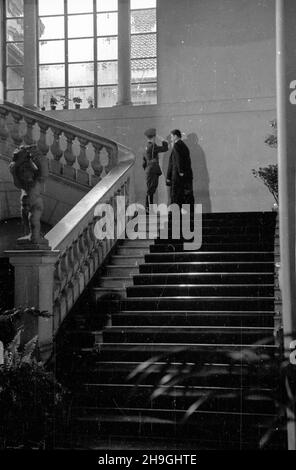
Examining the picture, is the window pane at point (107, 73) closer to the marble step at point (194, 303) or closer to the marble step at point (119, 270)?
the marble step at point (119, 270)

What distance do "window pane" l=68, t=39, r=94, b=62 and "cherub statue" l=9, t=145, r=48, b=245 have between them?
31.3 ft

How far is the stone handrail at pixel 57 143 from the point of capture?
12570mm

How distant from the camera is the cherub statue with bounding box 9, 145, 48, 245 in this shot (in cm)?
845

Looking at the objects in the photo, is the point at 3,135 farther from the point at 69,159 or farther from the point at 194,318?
the point at 194,318

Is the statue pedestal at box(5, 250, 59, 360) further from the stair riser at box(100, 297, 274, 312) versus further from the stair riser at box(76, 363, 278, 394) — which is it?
the stair riser at box(100, 297, 274, 312)

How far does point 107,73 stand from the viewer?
1741cm

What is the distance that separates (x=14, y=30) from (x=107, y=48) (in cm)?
248

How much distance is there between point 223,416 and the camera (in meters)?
7.11

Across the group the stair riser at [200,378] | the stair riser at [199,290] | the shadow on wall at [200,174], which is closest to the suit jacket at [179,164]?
the stair riser at [199,290]

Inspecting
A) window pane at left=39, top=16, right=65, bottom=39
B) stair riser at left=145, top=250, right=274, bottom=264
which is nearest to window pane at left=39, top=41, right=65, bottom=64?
window pane at left=39, top=16, right=65, bottom=39

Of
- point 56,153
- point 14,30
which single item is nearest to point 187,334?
point 56,153

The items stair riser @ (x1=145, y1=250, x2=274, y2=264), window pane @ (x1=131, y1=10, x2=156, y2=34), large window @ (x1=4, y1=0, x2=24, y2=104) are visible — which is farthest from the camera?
large window @ (x1=4, y1=0, x2=24, y2=104)

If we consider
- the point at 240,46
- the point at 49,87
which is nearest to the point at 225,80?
the point at 240,46

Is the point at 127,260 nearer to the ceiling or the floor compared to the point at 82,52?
nearer to the floor
